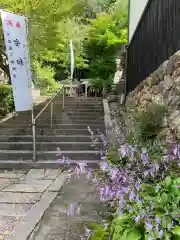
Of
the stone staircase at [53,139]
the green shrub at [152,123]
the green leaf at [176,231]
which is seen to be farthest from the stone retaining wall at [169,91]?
the green leaf at [176,231]

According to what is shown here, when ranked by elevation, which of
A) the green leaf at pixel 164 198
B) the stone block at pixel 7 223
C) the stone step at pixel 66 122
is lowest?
the stone block at pixel 7 223

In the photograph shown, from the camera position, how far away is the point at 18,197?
5105mm

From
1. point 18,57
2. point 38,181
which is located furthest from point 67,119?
point 38,181

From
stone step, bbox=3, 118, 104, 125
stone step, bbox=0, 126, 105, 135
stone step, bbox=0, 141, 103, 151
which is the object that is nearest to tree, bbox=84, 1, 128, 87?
stone step, bbox=3, 118, 104, 125

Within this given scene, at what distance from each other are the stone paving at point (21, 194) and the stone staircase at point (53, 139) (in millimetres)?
505

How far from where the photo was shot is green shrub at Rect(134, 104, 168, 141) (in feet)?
14.9

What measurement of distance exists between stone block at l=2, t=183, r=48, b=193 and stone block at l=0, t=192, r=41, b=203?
0.18m

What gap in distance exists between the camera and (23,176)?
668 centimetres

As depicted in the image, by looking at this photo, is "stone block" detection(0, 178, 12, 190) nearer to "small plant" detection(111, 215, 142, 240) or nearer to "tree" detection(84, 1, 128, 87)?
"small plant" detection(111, 215, 142, 240)

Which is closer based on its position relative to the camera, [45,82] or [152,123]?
[152,123]

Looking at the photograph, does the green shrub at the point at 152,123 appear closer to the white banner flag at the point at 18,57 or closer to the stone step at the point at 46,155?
the stone step at the point at 46,155

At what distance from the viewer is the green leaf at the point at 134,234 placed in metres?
2.41

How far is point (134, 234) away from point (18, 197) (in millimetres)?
3039

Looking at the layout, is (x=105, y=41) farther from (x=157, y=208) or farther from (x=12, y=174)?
(x=157, y=208)
